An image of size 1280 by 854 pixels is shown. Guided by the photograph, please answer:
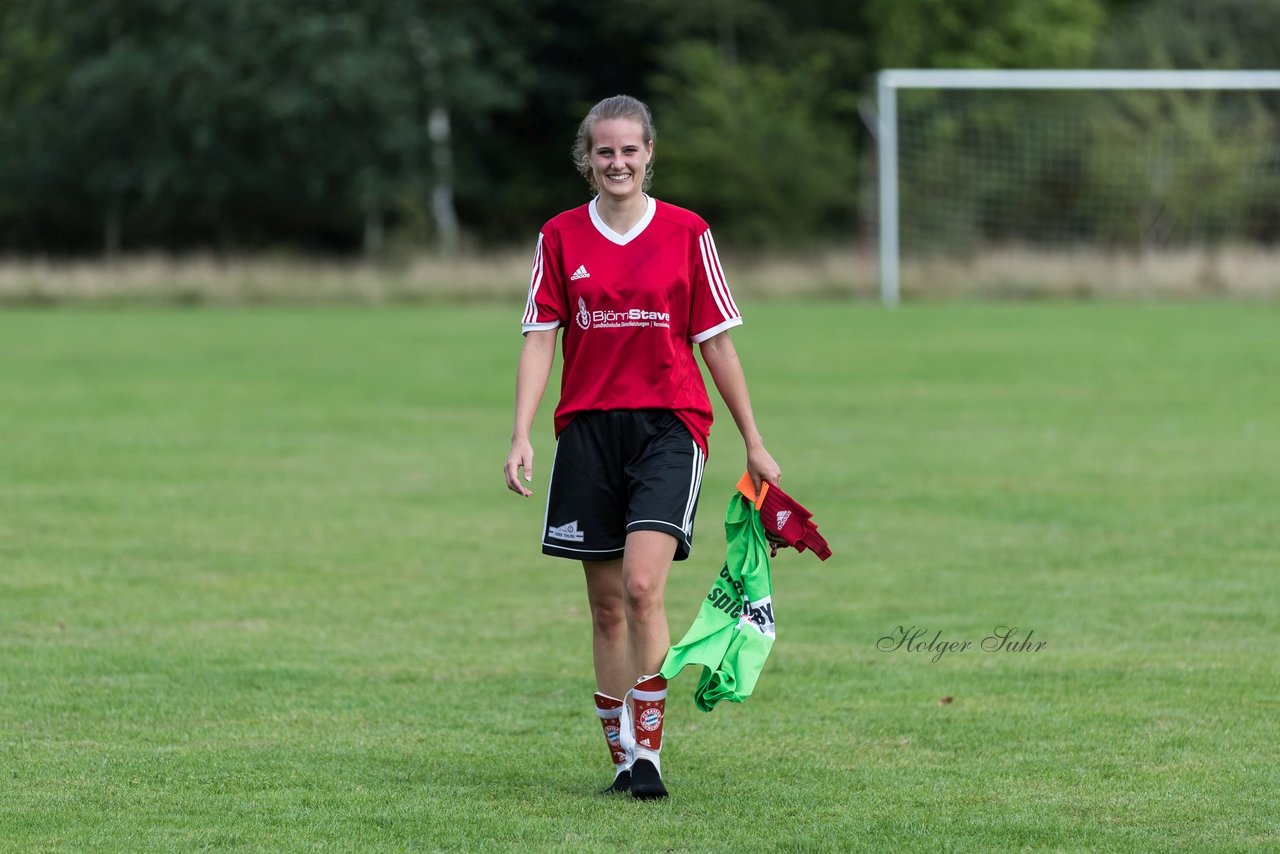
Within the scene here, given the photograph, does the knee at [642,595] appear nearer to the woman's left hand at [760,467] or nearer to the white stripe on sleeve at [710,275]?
the woman's left hand at [760,467]

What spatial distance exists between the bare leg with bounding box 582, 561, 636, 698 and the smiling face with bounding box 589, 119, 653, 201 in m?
1.06

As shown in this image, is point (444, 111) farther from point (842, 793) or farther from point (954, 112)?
point (842, 793)

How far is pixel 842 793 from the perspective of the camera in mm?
5184

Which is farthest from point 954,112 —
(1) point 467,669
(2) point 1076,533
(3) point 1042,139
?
(1) point 467,669

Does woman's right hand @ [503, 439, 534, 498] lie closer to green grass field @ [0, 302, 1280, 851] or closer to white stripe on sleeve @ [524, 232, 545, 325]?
white stripe on sleeve @ [524, 232, 545, 325]

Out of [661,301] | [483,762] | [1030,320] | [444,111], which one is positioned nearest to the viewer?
[661,301]

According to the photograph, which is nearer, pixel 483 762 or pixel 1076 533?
pixel 483 762

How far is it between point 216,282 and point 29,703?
102ft

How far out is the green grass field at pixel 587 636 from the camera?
16.5 ft

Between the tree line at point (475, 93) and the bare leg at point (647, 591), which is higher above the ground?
the tree line at point (475, 93)

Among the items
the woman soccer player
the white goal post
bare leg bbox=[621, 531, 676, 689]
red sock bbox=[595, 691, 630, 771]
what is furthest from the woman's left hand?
the white goal post

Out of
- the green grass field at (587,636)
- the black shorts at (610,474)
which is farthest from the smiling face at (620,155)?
the green grass field at (587,636)

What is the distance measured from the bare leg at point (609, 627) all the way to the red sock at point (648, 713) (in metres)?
0.11

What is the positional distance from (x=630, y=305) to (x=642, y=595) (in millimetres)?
798
